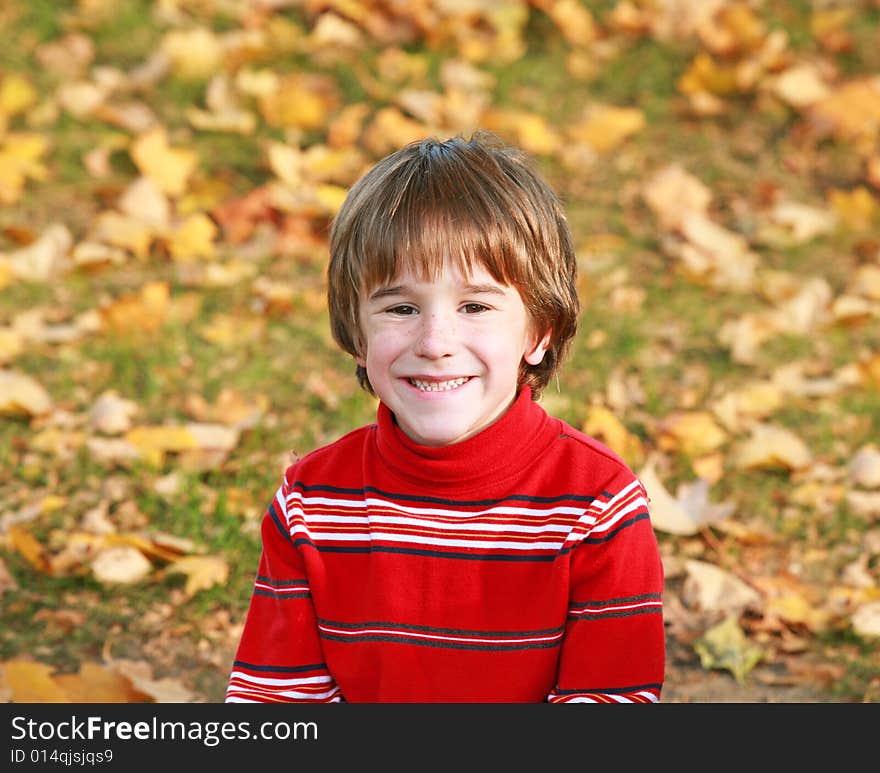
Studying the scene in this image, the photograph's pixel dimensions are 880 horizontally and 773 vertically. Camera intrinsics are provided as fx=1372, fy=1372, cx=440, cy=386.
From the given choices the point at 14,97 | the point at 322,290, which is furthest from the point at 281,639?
the point at 14,97

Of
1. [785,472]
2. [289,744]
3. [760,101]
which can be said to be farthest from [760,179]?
[289,744]

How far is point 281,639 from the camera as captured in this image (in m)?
2.28

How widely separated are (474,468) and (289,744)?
1.71ft

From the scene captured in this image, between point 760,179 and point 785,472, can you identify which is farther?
point 760,179

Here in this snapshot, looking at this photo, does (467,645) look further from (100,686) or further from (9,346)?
(9,346)

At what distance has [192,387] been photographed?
3.81 meters

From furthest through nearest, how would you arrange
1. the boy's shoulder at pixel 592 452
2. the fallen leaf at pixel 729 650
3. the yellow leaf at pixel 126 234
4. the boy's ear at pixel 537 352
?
the yellow leaf at pixel 126 234, the fallen leaf at pixel 729 650, the boy's ear at pixel 537 352, the boy's shoulder at pixel 592 452

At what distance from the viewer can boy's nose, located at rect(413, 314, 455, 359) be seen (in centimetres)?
211

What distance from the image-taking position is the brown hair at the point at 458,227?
7.03 ft

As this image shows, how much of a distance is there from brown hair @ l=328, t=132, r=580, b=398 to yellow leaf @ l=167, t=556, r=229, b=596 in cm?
86

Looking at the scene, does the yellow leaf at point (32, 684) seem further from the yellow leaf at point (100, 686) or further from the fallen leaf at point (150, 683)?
the fallen leaf at point (150, 683)

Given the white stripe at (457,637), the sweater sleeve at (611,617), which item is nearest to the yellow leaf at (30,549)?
the white stripe at (457,637)

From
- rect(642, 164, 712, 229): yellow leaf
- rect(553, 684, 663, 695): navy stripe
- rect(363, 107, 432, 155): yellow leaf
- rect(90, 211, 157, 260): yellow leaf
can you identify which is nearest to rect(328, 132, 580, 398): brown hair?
rect(553, 684, 663, 695): navy stripe

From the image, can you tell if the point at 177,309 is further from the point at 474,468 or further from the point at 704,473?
the point at 474,468
